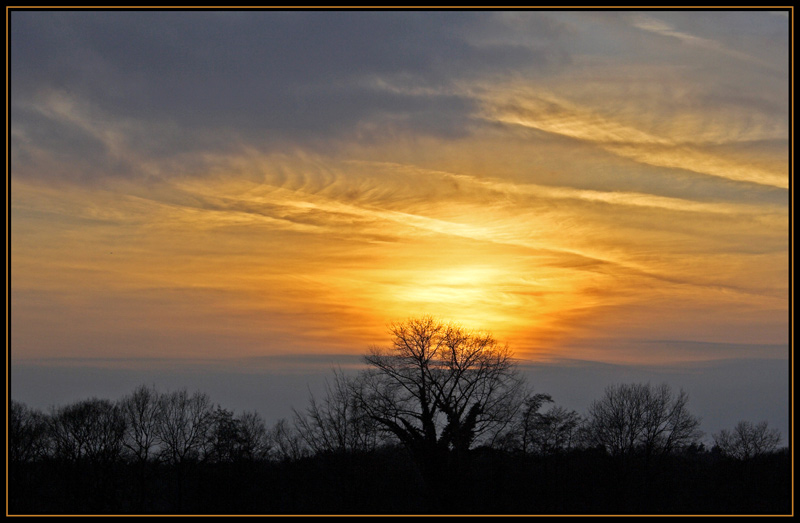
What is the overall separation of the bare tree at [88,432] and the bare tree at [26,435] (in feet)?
3.35

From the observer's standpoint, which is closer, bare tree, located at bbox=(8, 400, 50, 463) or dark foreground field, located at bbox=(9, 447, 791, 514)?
dark foreground field, located at bbox=(9, 447, 791, 514)

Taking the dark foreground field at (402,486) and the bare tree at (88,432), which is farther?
the bare tree at (88,432)

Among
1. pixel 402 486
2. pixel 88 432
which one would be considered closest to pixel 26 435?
pixel 88 432

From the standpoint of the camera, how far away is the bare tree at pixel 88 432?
69500 millimetres

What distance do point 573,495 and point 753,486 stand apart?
1518 centimetres

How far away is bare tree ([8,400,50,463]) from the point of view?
64625 millimetres

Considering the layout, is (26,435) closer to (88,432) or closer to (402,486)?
(88,432)

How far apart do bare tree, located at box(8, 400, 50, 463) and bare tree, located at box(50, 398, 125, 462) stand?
3.35 ft

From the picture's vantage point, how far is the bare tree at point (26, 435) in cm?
6462

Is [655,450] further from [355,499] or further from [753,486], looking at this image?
[355,499]
